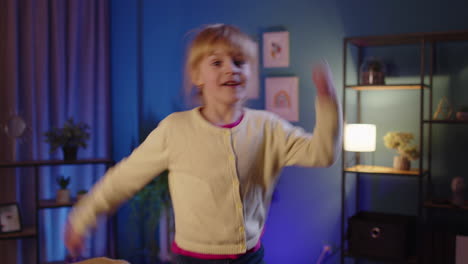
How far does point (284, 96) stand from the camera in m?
3.53

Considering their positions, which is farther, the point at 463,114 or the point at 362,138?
the point at 362,138

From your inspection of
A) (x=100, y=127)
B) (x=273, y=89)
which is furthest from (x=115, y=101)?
(x=273, y=89)

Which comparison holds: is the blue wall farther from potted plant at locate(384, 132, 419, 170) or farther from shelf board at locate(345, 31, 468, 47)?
potted plant at locate(384, 132, 419, 170)

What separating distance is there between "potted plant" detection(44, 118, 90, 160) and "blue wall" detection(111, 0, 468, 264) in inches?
25.1

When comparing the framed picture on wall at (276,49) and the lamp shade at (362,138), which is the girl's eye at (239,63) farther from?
the framed picture on wall at (276,49)

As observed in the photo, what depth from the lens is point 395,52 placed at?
3176 mm

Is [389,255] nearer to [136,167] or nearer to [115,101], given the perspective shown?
[136,167]

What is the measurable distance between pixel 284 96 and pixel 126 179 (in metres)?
2.36

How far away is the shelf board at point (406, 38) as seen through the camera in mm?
2760

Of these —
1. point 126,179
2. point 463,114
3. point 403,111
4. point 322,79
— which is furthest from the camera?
point 403,111

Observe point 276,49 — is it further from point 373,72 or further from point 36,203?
point 36,203

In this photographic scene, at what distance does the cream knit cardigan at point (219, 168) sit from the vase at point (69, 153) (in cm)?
219

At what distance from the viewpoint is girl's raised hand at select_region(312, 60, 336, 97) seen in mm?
1102

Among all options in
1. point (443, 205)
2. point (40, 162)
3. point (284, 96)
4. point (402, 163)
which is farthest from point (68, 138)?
point (443, 205)
